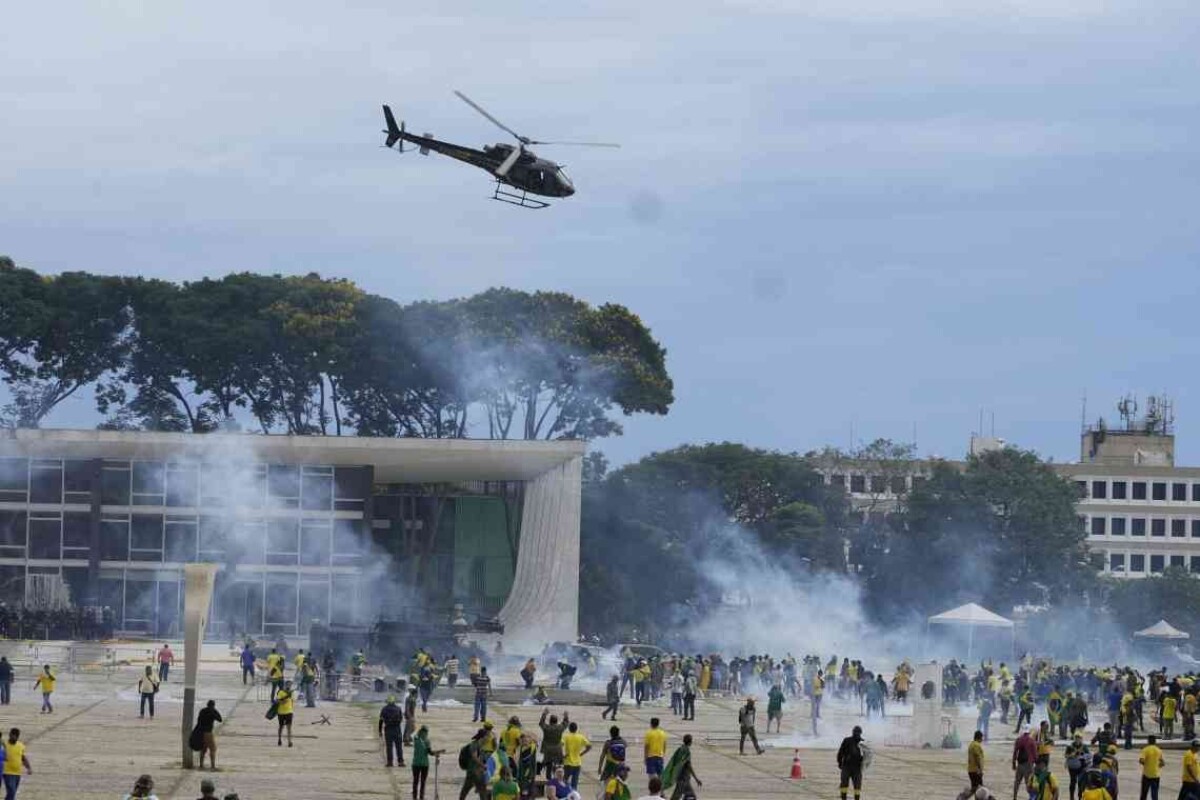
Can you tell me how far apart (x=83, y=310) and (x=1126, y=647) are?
55.9m

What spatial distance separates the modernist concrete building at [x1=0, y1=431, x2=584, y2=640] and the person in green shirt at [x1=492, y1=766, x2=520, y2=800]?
46379 mm

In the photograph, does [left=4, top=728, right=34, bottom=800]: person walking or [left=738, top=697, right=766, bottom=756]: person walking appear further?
[left=738, top=697, right=766, bottom=756]: person walking

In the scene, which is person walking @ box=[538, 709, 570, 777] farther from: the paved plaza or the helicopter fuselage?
the helicopter fuselage

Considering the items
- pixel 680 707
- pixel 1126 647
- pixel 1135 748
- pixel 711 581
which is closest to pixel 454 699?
pixel 680 707

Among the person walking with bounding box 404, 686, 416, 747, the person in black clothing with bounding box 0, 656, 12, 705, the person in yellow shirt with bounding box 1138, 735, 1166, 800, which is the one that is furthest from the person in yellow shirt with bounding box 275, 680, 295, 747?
the person in yellow shirt with bounding box 1138, 735, 1166, 800

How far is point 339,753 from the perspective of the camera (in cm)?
3512

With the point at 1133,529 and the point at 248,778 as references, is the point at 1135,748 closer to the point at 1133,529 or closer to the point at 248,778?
the point at 248,778

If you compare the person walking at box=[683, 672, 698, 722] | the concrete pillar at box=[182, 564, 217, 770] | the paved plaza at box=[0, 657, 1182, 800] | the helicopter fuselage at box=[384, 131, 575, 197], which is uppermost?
the helicopter fuselage at box=[384, 131, 575, 197]

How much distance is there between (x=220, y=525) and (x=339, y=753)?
3587cm

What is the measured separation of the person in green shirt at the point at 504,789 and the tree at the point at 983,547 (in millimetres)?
71570

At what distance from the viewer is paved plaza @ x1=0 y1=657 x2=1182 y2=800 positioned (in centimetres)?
2956

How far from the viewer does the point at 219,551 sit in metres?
69.6

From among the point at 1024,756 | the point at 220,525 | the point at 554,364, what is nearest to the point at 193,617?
the point at 1024,756

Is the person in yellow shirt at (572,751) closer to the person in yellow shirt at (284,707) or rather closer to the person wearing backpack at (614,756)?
the person wearing backpack at (614,756)
